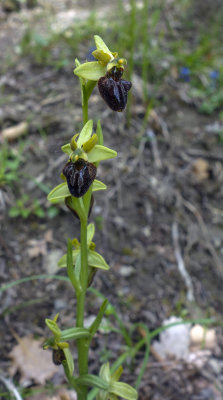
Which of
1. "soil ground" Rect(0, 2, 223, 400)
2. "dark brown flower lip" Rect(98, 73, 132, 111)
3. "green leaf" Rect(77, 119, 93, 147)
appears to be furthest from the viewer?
"soil ground" Rect(0, 2, 223, 400)

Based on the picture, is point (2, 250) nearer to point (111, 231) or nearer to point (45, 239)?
point (45, 239)

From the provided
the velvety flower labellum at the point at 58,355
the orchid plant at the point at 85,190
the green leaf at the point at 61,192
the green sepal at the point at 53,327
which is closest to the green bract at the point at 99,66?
the orchid plant at the point at 85,190

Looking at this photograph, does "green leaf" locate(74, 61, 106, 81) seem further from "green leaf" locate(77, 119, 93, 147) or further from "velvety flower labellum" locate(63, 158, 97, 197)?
"velvety flower labellum" locate(63, 158, 97, 197)

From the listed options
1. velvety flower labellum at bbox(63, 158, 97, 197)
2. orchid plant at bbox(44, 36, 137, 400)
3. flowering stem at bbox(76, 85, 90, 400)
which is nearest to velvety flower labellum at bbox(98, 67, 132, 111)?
orchid plant at bbox(44, 36, 137, 400)

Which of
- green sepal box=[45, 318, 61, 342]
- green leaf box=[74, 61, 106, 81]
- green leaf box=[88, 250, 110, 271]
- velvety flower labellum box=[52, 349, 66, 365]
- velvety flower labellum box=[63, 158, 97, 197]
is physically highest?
green leaf box=[74, 61, 106, 81]

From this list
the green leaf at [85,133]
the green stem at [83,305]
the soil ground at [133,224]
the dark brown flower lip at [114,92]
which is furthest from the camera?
the soil ground at [133,224]

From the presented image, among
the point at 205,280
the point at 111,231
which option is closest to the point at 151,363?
the point at 205,280

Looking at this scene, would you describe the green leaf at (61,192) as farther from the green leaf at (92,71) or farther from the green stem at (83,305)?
the green leaf at (92,71)
